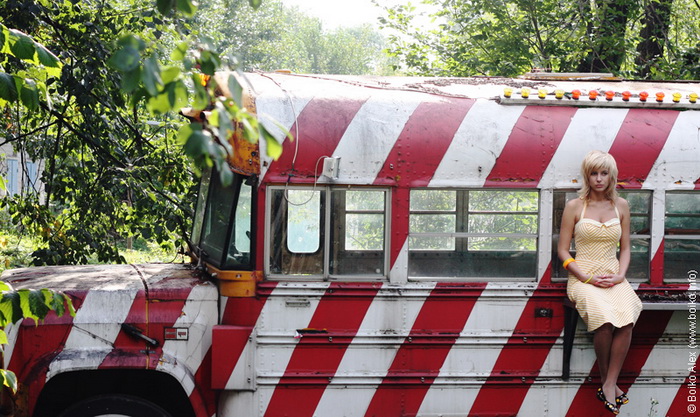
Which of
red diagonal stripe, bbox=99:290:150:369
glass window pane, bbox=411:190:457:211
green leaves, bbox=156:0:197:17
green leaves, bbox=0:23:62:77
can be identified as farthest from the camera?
glass window pane, bbox=411:190:457:211

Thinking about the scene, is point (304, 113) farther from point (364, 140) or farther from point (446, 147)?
point (446, 147)

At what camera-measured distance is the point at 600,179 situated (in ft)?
16.9

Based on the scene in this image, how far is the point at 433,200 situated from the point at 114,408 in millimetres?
2448

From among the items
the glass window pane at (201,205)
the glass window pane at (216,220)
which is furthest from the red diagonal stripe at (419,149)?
the glass window pane at (201,205)

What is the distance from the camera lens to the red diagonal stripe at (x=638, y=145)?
17.7 feet

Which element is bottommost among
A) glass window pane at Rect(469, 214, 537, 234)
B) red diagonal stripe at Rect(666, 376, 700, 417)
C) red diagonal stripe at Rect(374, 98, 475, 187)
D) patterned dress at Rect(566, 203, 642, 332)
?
red diagonal stripe at Rect(666, 376, 700, 417)

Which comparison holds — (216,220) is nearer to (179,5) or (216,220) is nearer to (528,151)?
(528,151)

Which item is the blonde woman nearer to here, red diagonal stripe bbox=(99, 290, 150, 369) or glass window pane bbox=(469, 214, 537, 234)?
glass window pane bbox=(469, 214, 537, 234)

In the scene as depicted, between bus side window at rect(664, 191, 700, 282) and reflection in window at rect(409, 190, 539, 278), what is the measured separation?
94 cm

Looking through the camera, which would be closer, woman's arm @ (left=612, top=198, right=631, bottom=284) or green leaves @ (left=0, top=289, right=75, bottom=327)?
green leaves @ (left=0, top=289, right=75, bottom=327)

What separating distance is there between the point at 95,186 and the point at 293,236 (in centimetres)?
390

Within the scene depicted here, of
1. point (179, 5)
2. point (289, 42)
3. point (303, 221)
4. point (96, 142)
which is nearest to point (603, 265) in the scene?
point (303, 221)

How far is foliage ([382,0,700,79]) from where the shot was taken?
10.9 m

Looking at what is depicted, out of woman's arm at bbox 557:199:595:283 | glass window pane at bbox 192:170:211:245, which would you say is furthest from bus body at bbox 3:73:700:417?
glass window pane at bbox 192:170:211:245
